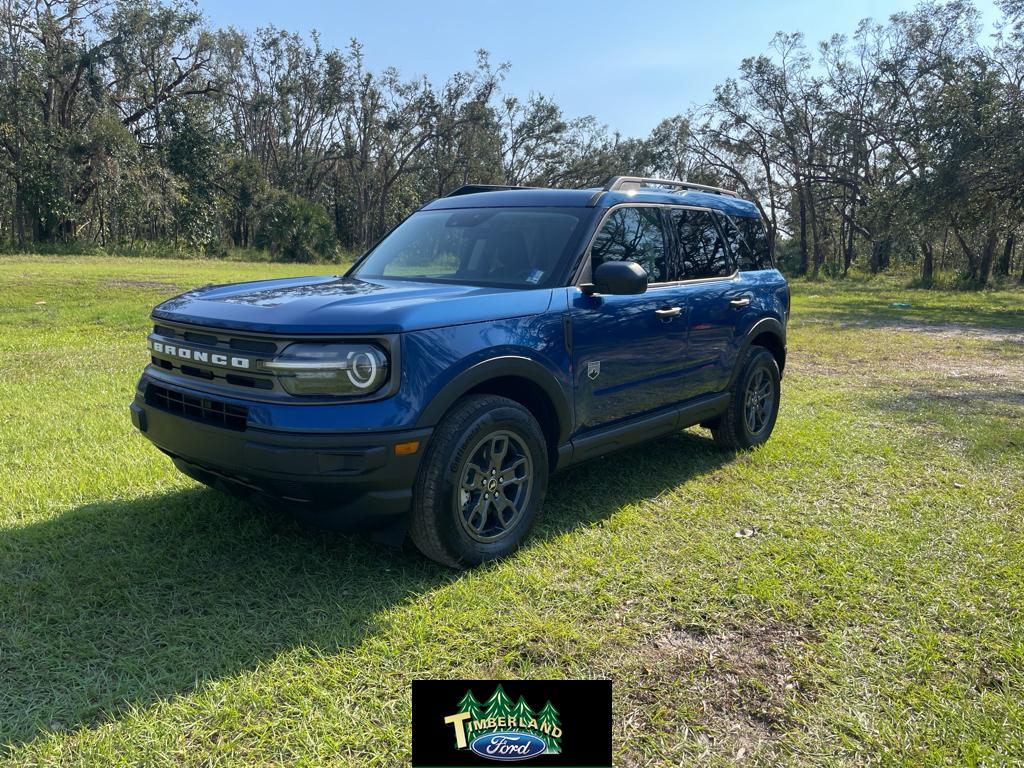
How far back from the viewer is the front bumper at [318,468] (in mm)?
2898

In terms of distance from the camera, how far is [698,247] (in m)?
4.96

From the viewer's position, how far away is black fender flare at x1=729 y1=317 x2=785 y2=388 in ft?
17.2

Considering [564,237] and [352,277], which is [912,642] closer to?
[564,237]

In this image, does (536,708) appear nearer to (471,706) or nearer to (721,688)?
(471,706)

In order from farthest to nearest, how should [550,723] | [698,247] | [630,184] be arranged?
[698,247], [630,184], [550,723]

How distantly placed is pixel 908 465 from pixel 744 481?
137cm

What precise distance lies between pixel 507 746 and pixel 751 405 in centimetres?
391

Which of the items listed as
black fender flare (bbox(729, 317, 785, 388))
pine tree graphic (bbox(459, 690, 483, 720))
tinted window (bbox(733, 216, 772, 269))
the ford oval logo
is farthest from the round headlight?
tinted window (bbox(733, 216, 772, 269))

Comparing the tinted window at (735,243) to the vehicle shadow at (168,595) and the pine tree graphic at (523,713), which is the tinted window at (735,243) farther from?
the pine tree graphic at (523,713)

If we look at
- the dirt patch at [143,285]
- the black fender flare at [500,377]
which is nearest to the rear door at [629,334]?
the black fender flare at [500,377]

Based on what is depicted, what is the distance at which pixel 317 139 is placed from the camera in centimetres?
4766

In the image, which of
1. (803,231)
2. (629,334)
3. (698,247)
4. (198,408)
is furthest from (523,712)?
(803,231)

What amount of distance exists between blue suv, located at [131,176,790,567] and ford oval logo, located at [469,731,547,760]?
40.7 inches
